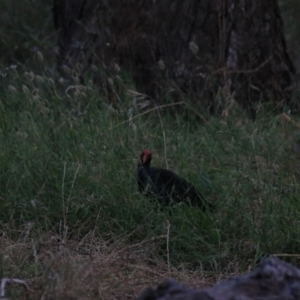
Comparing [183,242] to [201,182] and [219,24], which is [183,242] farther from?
[219,24]

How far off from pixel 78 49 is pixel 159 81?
0.67 m

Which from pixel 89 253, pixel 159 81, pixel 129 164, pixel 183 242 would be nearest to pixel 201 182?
pixel 129 164

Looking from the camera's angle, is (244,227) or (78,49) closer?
(244,227)

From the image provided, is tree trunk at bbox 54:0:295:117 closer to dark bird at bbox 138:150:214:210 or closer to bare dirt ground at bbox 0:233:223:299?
dark bird at bbox 138:150:214:210

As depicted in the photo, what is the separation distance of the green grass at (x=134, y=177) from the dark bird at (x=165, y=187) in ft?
0.24

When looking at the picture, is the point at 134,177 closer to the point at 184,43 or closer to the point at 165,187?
the point at 165,187

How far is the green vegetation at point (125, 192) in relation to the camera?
15.3ft

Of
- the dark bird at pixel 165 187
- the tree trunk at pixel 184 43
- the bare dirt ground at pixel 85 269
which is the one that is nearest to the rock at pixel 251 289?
the bare dirt ground at pixel 85 269

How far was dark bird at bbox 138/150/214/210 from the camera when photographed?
16.8 feet

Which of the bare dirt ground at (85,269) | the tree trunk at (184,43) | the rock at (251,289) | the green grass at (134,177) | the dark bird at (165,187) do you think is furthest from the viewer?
the tree trunk at (184,43)

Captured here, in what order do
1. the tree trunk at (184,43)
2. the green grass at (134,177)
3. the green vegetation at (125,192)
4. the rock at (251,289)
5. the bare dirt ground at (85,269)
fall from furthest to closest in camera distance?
the tree trunk at (184,43)
the green grass at (134,177)
the green vegetation at (125,192)
the bare dirt ground at (85,269)
the rock at (251,289)

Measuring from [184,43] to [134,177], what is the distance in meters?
2.15

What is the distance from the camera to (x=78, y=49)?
7.49 metres

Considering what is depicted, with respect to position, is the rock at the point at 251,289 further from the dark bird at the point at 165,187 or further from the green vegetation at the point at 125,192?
the dark bird at the point at 165,187
